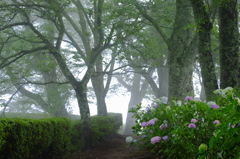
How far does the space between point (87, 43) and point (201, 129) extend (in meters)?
12.1

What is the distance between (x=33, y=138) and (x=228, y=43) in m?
5.28

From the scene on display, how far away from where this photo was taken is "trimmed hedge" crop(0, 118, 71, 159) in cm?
532

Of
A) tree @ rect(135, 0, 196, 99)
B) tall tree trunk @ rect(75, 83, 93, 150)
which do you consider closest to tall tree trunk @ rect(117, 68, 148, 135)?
tall tree trunk @ rect(75, 83, 93, 150)

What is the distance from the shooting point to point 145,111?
5992mm

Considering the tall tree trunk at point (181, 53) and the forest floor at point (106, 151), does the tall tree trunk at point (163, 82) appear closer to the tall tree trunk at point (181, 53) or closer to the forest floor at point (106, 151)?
the forest floor at point (106, 151)

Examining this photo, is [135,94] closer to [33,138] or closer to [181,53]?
[181,53]

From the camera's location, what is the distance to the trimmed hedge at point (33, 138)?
5320mm

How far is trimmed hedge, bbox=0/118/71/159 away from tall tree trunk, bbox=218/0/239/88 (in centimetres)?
471

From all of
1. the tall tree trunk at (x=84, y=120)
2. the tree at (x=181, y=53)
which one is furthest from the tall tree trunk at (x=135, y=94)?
the tree at (x=181, y=53)

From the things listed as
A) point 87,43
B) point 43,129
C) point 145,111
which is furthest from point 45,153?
point 87,43

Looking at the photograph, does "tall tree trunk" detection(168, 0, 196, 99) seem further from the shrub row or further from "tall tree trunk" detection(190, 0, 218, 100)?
the shrub row

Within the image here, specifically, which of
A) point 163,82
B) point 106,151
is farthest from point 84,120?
point 163,82

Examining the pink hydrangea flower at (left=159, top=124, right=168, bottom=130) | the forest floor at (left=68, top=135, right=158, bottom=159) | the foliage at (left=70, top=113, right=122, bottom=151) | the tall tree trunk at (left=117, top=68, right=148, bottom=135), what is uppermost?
the tall tree trunk at (left=117, top=68, right=148, bottom=135)

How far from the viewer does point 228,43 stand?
655 cm
